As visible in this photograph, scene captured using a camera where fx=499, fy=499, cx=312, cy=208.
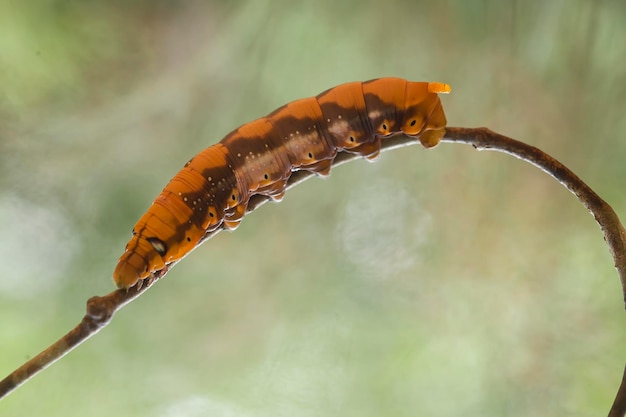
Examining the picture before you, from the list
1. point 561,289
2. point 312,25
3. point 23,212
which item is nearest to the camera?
point 23,212

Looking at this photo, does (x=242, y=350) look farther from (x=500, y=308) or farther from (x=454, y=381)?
(x=500, y=308)

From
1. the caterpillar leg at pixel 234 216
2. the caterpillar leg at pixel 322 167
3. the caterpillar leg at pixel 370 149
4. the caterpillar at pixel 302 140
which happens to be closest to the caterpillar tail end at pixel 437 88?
the caterpillar at pixel 302 140

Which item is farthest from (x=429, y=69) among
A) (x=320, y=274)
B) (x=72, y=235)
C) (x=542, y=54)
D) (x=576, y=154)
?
(x=72, y=235)

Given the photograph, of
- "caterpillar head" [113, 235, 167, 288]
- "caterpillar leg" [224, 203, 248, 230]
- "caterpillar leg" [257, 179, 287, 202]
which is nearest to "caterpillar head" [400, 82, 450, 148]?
"caterpillar leg" [257, 179, 287, 202]

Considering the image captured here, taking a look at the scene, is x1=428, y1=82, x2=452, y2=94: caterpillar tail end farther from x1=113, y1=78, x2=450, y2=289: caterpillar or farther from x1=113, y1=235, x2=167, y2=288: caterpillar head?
x1=113, y1=235, x2=167, y2=288: caterpillar head

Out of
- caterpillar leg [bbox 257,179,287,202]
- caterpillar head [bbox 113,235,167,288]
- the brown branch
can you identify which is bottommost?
the brown branch

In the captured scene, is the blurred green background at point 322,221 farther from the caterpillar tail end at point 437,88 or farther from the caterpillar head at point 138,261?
the caterpillar head at point 138,261
